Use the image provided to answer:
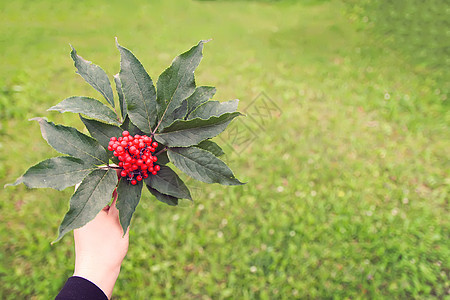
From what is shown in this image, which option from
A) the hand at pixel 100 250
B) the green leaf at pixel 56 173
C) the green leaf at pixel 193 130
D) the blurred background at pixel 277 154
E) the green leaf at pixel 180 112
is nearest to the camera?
the green leaf at pixel 56 173

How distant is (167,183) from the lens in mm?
1456

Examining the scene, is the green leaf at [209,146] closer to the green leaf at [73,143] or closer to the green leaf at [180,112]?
the green leaf at [180,112]

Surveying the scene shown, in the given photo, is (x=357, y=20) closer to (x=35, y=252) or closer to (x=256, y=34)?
(x=256, y=34)

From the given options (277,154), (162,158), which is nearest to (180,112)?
(162,158)

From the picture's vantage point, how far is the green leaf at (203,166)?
135 cm

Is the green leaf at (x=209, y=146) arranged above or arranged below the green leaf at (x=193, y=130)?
below

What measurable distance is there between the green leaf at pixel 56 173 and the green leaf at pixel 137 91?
10.8 inches

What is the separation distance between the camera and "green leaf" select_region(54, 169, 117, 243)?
123 centimetres

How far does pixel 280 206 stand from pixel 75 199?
2829mm

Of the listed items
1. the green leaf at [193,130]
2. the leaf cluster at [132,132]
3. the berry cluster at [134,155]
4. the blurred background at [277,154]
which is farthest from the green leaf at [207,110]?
the blurred background at [277,154]

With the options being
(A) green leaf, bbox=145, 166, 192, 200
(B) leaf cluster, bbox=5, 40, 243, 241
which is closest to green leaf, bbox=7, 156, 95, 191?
(B) leaf cluster, bbox=5, 40, 243, 241

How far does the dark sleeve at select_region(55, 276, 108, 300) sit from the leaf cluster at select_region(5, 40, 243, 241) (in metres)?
0.42

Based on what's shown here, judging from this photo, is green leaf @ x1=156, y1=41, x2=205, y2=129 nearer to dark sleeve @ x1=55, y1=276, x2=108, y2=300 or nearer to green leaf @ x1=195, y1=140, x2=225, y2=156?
green leaf @ x1=195, y1=140, x2=225, y2=156

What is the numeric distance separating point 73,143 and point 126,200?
1.02 feet
